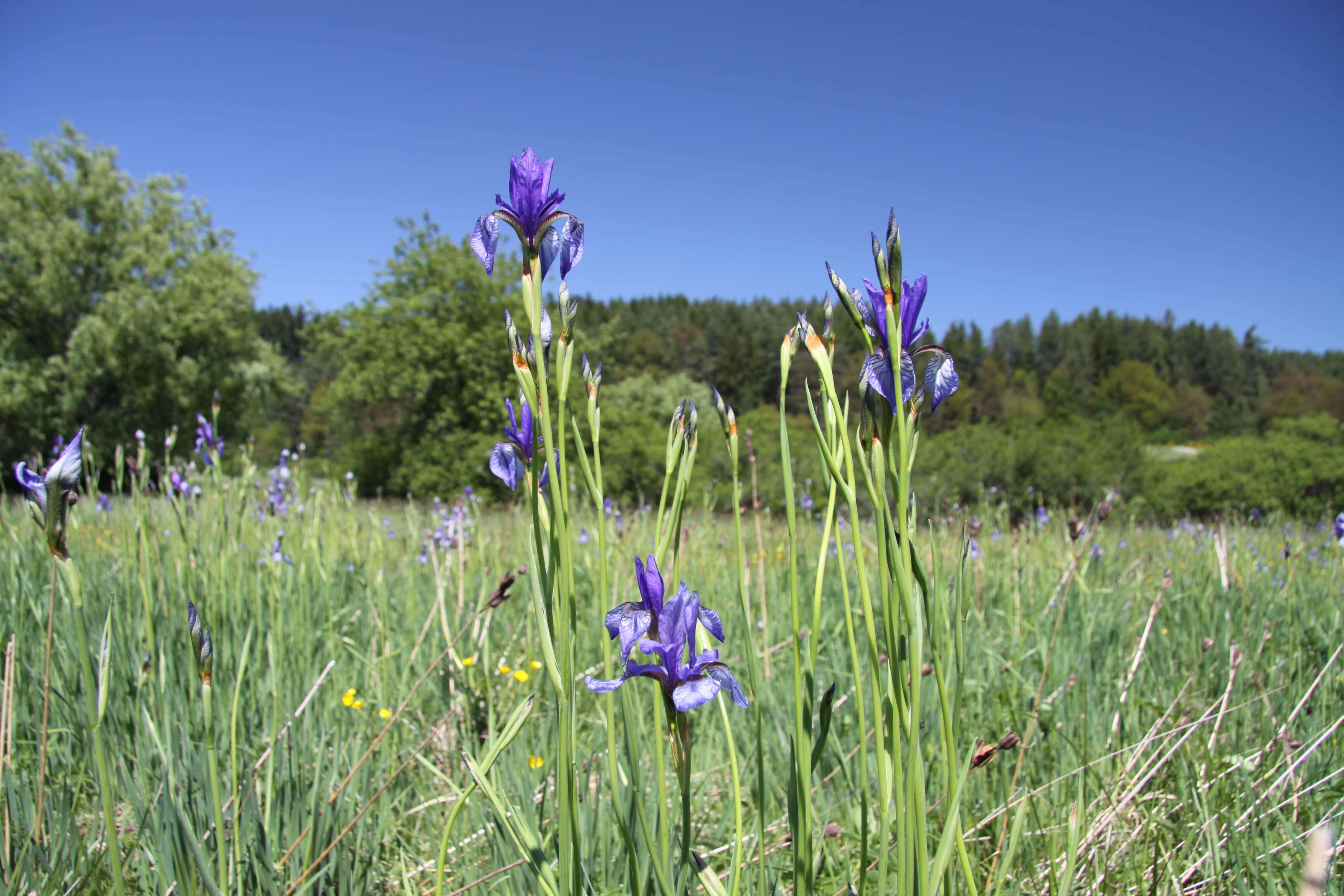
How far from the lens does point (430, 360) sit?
75.9 ft

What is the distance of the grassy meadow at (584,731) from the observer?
4.10 feet

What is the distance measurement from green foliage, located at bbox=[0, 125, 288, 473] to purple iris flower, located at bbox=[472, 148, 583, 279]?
2388cm

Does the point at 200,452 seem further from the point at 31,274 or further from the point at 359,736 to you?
the point at 31,274

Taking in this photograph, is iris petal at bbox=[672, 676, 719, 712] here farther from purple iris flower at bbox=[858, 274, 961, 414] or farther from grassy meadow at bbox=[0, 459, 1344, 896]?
purple iris flower at bbox=[858, 274, 961, 414]

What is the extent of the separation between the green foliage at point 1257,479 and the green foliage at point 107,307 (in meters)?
28.1

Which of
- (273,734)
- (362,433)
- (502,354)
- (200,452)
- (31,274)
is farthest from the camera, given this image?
(362,433)

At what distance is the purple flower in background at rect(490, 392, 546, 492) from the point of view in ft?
3.24

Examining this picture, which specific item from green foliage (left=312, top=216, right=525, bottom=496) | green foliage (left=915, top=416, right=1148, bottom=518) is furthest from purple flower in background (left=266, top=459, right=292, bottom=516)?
green foliage (left=312, top=216, right=525, bottom=496)

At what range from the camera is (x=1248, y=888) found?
4.36ft

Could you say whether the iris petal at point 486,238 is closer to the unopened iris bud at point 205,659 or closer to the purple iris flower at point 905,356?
the purple iris flower at point 905,356

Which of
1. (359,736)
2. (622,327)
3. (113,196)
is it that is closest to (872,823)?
(359,736)

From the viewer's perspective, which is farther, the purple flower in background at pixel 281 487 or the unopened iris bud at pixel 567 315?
the purple flower in background at pixel 281 487

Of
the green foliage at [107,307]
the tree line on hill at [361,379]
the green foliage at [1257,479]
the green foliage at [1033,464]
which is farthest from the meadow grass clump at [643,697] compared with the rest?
the green foliage at [107,307]

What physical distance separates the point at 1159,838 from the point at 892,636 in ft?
3.18
